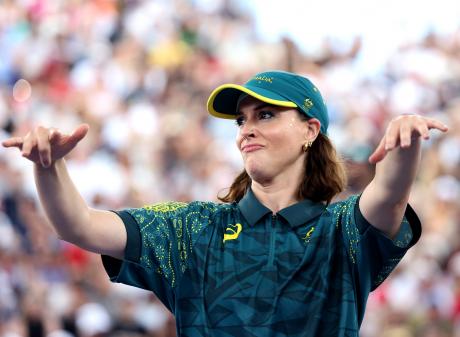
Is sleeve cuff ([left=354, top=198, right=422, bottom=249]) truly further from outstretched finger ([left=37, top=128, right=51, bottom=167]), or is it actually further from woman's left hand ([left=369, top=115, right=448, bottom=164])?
outstretched finger ([left=37, top=128, right=51, bottom=167])

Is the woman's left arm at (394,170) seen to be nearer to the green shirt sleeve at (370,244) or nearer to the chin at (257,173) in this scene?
the green shirt sleeve at (370,244)

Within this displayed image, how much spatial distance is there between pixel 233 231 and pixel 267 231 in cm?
11

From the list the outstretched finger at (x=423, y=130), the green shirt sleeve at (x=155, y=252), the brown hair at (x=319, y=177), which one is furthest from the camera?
the brown hair at (x=319, y=177)

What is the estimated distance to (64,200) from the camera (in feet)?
8.79

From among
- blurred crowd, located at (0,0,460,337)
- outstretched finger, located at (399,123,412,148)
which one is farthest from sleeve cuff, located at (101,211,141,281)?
blurred crowd, located at (0,0,460,337)

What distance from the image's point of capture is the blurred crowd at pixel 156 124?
22.2 feet

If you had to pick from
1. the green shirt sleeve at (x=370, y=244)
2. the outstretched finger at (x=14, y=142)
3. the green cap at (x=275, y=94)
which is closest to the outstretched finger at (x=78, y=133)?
the outstretched finger at (x=14, y=142)

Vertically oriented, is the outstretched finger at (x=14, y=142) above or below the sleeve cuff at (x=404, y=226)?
above

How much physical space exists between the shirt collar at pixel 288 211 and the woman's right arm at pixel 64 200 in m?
0.40

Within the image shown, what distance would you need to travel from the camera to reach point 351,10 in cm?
856

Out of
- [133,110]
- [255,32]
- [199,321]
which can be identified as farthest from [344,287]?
[255,32]

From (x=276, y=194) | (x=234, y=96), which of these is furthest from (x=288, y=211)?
(x=234, y=96)

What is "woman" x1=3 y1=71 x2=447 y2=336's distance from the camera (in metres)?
2.69

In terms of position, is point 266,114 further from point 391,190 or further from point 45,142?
point 45,142
